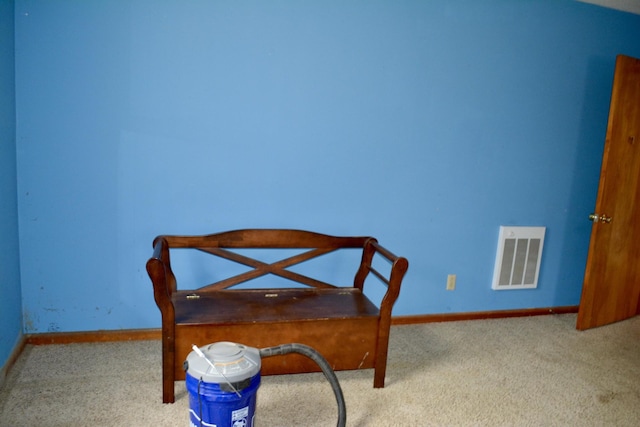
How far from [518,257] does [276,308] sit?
1896 mm

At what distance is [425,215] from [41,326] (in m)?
2.35

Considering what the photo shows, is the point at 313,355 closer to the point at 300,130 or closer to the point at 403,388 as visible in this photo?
the point at 403,388

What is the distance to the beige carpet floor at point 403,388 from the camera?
178cm

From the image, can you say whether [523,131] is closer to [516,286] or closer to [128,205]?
[516,286]

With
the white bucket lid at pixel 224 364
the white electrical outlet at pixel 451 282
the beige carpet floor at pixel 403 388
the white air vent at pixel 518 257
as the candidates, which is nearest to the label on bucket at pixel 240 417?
the white bucket lid at pixel 224 364

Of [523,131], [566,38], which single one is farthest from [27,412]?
[566,38]

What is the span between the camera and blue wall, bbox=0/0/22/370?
1.90m

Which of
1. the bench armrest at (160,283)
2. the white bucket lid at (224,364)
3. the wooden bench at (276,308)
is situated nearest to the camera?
the white bucket lid at (224,364)

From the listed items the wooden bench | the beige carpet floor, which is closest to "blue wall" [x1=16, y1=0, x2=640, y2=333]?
the wooden bench

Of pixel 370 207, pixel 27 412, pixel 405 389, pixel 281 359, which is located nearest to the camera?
pixel 27 412

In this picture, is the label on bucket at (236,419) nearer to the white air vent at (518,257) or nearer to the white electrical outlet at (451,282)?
the white electrical outlet at (451,282)

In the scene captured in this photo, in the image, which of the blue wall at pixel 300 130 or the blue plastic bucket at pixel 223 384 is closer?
the blue plastic bucket at pixel 223 384

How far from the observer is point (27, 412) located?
1.71 m

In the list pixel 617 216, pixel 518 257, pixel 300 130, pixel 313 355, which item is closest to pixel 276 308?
pixel 313 355
